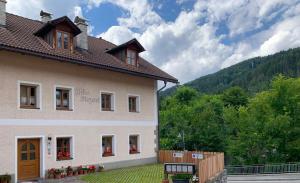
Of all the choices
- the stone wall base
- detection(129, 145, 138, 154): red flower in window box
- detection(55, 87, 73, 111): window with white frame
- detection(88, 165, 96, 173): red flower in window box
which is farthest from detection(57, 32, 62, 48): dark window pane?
the stone wall base

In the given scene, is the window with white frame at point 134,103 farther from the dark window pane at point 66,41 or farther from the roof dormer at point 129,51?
the dark window pane at point 66,41

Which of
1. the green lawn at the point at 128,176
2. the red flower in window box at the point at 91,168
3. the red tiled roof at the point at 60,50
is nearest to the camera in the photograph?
the red tiled roof at the point at 60,50

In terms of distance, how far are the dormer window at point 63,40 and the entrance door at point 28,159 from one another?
5050mm

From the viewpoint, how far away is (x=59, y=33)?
20.5 metres

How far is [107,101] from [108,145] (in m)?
2.60

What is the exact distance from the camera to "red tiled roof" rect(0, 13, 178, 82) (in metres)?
17.9

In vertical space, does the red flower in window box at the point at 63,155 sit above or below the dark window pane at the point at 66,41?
below

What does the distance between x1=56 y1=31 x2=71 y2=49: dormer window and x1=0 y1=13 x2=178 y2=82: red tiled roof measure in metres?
0.39

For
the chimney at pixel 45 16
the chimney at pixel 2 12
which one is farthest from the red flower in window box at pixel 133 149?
the chimney at pixel 2 12

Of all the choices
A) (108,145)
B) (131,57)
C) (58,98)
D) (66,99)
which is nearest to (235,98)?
(131,57)

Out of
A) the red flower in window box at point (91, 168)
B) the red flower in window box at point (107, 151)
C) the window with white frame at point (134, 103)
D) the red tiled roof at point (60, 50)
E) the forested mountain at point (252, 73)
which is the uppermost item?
the forested mountain at point (252, 73)

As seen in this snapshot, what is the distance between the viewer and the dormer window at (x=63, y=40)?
66.9 ft

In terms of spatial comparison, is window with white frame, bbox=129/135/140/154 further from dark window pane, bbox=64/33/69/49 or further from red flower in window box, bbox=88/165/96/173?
dark window pane, bbox=64/33/69/49

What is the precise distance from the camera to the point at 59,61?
19.9m
